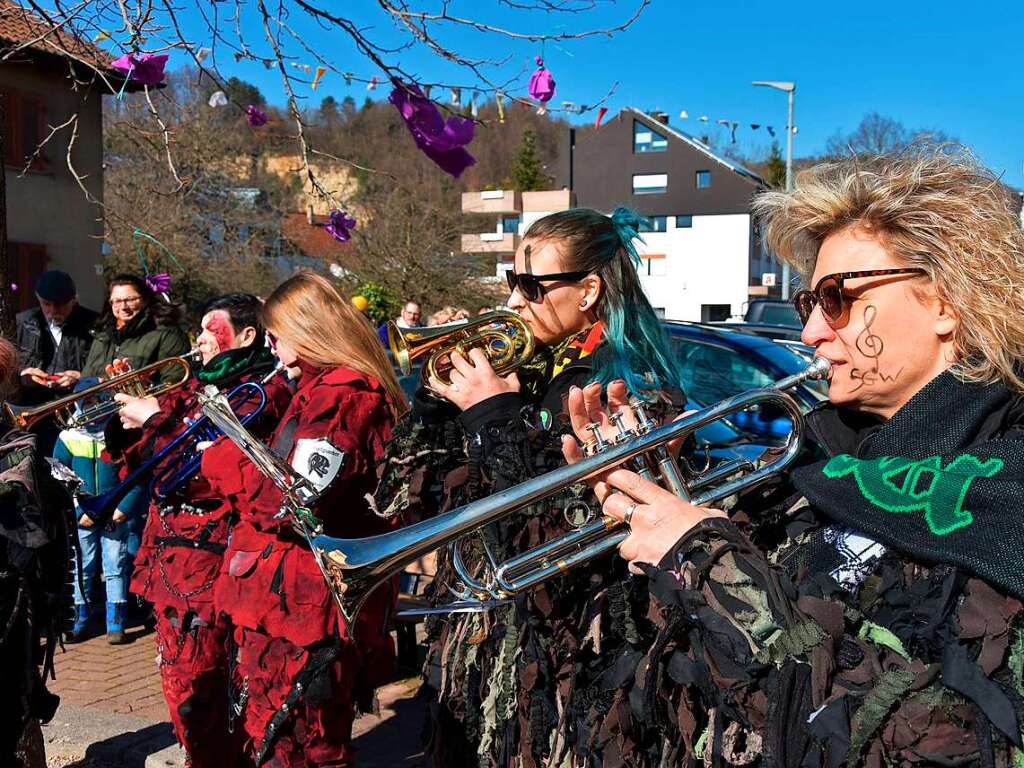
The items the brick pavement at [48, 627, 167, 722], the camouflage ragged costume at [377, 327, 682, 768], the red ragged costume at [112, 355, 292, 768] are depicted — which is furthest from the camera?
the brick pavement at [48, 627, 167, 722]

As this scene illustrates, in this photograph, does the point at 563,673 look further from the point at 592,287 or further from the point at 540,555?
the point at 592,287

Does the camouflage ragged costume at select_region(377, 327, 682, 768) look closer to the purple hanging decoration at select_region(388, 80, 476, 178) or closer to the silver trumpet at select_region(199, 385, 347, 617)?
the silver trumpet at select_region(199, 385, 347, 617)

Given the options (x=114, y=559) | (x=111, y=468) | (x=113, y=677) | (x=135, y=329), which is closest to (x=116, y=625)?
(x=114, y=559)

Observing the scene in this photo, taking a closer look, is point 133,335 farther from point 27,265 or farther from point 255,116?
point 27,265

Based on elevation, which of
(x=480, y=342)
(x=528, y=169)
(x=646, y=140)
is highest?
(x=646, y=140)

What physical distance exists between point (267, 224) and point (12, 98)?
15448 millimetres

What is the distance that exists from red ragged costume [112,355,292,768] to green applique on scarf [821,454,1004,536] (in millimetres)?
2411

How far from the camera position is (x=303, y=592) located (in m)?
2.81

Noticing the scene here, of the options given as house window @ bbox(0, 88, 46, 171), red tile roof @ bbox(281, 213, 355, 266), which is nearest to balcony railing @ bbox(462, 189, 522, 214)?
red tile roof @ bbox(281, 213, 355, 266)

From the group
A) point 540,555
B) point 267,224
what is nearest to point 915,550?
point 540,555

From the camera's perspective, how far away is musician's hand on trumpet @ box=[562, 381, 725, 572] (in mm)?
1629

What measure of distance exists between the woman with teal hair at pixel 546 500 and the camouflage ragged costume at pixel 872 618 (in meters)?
0.22

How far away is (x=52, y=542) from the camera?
118 inches

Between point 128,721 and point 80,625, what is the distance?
1618mm
